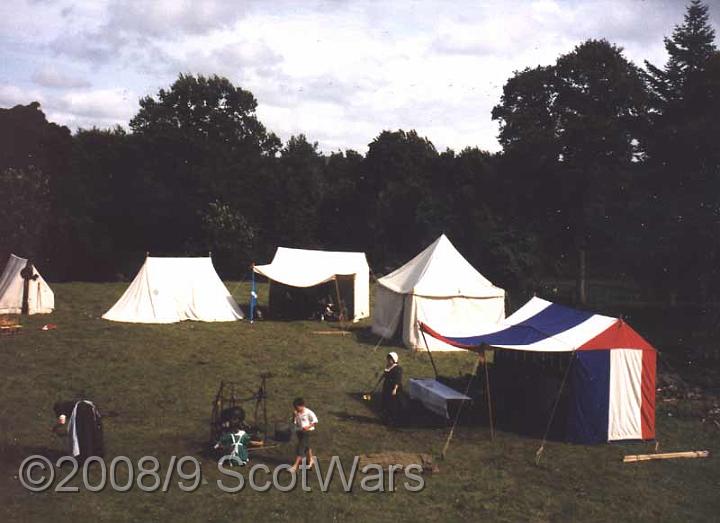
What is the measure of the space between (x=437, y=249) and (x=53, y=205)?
2441 centimetres

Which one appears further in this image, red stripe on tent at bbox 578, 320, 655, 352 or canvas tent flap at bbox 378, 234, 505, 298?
canvas tent flap at bbox 378, 234, 505, 298

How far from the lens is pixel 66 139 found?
125ft

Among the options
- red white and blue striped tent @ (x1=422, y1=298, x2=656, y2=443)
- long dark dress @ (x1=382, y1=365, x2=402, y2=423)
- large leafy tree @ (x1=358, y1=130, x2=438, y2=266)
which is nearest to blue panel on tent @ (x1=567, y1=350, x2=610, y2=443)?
red white and blue striped tent @ (x1=422, y1=298, x2=656, y2=443)

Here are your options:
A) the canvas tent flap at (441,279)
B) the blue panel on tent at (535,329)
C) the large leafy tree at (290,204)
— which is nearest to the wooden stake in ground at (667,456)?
the blue panel on tent at (535,329)

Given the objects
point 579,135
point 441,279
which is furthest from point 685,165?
point 441,279

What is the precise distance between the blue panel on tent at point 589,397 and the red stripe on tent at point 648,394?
28.4 inches

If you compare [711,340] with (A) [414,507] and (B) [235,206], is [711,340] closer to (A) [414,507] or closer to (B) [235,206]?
(A) [414,507]

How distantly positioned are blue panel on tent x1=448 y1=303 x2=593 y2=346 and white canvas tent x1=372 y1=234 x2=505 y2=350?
5621 mm

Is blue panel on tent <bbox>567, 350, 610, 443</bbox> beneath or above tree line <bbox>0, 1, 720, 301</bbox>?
beneath

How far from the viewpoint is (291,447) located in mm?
10758

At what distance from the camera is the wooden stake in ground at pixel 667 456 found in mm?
10641

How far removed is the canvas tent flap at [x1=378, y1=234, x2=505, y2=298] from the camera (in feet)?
64.7

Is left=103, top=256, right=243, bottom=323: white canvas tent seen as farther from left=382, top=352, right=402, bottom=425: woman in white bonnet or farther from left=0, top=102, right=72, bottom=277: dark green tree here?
left=0, top=102, right=72, bottom=277: dark green tree

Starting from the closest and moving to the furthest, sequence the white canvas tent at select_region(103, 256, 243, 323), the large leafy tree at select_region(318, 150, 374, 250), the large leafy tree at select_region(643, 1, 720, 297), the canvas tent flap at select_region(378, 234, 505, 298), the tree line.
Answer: the canvas tent flap at select_region(378, 234, 505, 298) < the white canvas tent at select_region(103, 256, 243, 323) < the large leafy tree at select_region(643, 1, 720, 297) < the tree line < the large leafy tree at select_region(318, 150, 374, 250)
